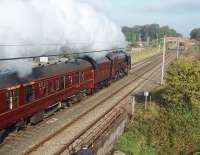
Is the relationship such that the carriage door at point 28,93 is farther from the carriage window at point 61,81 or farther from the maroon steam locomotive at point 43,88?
the carriage window at point 61,81

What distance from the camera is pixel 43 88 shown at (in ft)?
78.4

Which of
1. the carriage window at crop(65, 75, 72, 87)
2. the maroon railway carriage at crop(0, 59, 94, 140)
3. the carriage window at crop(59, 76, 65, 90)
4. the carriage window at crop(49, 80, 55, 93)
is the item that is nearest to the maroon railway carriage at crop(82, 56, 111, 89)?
the maroon railway carriage at crop(0, 59, 94, 140)

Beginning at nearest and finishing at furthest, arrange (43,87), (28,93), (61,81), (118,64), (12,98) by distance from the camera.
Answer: (12,98) < (28,93) < (43,87) < (61,81) < (118,64)

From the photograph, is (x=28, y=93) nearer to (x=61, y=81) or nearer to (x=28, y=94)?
(x=28, y=94)

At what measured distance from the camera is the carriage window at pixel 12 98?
64.6 feet

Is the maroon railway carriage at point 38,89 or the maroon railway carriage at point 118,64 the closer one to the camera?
the maroon railway carriage at point 38,89

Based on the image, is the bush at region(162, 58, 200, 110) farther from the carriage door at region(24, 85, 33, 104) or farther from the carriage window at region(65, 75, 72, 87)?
the carriage door at region(24, 85, 33, 104)

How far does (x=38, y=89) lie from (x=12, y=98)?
3.23m

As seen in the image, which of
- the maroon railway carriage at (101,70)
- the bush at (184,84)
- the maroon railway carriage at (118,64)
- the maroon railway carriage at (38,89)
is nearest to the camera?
the maroon railway carriage at (38,89)

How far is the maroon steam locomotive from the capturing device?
65.0 feet

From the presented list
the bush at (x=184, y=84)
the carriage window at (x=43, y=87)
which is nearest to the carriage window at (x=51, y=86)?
the carriage window at (x=43, y=87)

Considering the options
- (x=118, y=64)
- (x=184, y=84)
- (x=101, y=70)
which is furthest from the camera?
(x=118, y=64)

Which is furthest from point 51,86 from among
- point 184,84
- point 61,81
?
point 184,84

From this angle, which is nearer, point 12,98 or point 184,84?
point 12,98
